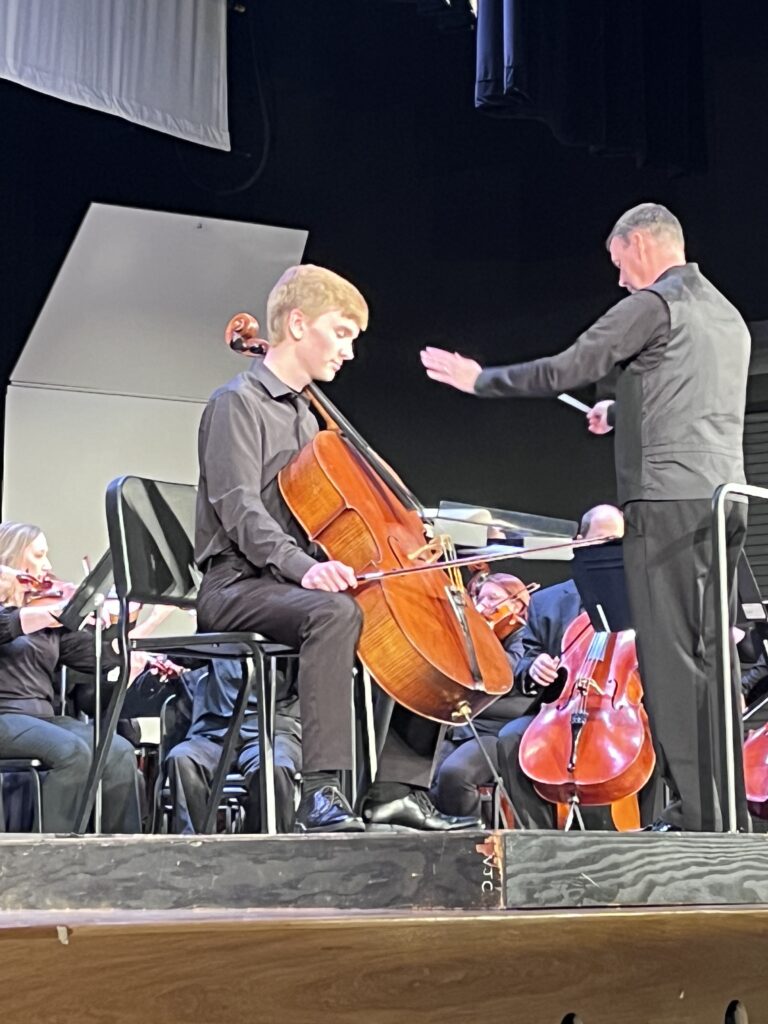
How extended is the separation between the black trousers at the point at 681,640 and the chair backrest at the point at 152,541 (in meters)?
0.83

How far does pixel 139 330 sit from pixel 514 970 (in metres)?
5.43

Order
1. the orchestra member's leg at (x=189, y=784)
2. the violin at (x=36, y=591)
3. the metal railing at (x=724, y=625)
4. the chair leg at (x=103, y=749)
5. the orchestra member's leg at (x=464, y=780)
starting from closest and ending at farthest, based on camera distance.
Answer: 1. the metal railing at (x=724, y=625)
2. the chair leg at (x=103, y=749)
3. the violin at (x=36, y=591)
4. the orchestra member's leg at (x=189, y=784)
5. the orchestra member's leg at (x=464, y=780)

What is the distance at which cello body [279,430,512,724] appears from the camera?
2.32 metres

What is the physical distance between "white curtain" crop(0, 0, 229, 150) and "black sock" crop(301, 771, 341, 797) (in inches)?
135

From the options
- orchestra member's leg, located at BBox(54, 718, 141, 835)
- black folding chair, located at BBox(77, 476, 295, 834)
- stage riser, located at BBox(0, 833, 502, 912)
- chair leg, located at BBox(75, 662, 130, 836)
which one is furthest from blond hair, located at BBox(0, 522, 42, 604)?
stage riser, located at BBox(0, 833, 502, 912)

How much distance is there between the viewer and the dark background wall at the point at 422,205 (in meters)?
6.21

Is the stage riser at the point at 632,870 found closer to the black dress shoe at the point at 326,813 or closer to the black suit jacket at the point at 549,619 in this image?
the black dress shoe at the point at 326,813

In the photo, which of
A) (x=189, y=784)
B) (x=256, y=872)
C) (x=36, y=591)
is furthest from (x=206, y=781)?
(x=256, y=872)

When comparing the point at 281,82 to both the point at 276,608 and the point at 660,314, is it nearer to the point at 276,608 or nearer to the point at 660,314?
the point at 660,314

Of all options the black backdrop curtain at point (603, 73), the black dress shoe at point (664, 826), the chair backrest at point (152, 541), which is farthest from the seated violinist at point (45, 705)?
the black backdrop curtain at point (603, 73)

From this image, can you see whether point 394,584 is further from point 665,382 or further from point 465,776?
point 465,776

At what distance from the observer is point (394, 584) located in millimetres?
2346

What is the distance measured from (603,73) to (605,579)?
2791 millimetres

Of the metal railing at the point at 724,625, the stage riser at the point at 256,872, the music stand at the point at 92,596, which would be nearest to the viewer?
the stage riser at the point at 256,872
